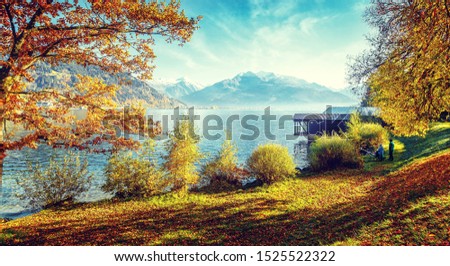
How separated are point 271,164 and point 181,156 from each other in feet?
20.3

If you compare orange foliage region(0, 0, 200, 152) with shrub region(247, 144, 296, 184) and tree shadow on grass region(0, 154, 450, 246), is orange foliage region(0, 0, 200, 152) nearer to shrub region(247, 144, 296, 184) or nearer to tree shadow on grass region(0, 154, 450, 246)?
tree shadow on grass region(0, 154, 450, 246)

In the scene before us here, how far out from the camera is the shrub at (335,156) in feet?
66.1

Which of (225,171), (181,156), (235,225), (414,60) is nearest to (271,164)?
(225,171)

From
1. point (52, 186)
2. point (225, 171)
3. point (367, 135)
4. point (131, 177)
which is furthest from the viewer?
point (367, 135)

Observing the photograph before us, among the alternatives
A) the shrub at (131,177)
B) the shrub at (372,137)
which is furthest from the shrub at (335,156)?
the shrub at (131,177)

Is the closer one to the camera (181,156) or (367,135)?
(181,156)

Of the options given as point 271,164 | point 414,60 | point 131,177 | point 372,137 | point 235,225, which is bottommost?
point 235,225

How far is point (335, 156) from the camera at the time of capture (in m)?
20.4

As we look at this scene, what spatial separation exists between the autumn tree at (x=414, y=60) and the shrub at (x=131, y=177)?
13.1m

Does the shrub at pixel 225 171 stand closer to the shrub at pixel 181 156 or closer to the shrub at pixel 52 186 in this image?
the shrub at pixel 181 156

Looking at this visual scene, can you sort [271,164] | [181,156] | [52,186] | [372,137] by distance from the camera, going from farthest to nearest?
1. [372,137]
2. [271,164]
3. [181,156]
4. [52,186]

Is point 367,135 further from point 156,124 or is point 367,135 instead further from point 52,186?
point 52,186

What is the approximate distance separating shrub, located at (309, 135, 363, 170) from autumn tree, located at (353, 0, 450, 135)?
7.52m

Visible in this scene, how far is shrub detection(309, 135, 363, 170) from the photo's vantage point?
2014 cm
